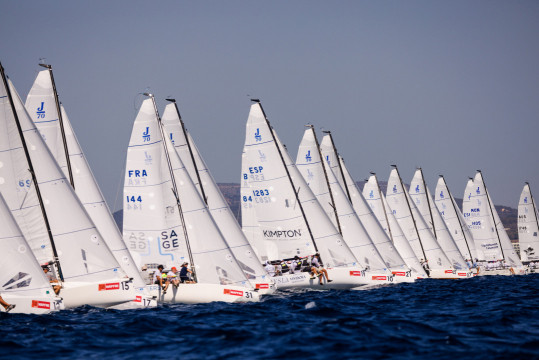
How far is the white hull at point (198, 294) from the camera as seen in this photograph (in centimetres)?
2566

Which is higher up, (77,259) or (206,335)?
(77,259)

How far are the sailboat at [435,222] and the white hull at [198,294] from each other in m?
28.8

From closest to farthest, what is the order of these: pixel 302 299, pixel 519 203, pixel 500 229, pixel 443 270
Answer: pixel 302 299 → pixel 443 270 → pixel 500 229 → pixel 519 203

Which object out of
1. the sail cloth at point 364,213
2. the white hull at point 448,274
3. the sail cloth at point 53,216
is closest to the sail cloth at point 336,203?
the sail cloth at point 364,213

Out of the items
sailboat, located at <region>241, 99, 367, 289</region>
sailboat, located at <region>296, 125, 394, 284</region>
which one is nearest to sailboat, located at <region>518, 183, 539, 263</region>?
sailboat, located at <region>296, 125, 394, 284</region>

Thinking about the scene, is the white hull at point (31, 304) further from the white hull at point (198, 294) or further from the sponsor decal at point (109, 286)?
the white hull at point (198, 294)

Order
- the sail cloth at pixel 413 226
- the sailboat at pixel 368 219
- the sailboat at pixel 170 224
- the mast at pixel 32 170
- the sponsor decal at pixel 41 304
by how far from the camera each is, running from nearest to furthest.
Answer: the sponsor decal at pixel 41 304, the mast at pixel 32 170, the sailboat at pixel 170 224, the sailboat at pixel 368 219, the sail cloth at pixel 413 226

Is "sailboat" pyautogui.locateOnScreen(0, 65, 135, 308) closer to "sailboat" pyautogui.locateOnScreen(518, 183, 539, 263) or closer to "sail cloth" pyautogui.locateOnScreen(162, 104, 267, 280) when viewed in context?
"sail cloth" pyautogui.locateOnScreen(162, 104, 267, 280)

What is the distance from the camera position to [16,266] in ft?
64.4

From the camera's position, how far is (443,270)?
5038cm

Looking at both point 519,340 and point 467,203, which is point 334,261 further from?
point 467,203

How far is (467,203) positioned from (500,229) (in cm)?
436

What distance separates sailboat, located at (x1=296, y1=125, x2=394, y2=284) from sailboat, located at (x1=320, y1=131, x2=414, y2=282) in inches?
17.4

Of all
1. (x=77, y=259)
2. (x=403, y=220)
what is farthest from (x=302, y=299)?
(x=403, y=220)
